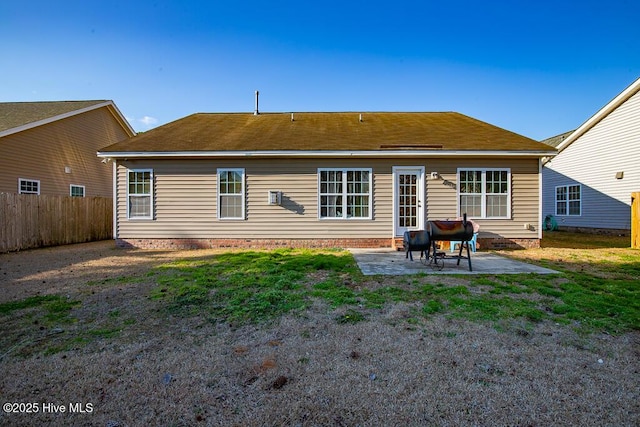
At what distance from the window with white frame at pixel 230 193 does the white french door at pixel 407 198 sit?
5102mm

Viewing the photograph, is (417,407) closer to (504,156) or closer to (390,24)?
(504,156)

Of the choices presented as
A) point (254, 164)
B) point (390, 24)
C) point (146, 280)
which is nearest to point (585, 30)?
point (390, 24)

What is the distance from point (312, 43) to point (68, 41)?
8.66 m

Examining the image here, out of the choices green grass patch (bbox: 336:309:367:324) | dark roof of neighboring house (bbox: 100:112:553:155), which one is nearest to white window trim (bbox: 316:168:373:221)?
dark roof of neighboring house (bbox: 100:112:553:155)

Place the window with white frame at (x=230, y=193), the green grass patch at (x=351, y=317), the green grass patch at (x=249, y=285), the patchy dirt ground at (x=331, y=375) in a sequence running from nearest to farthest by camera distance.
Answer: the patchy dirt ground at (x=331, y=375) < the green grass patch at (x=351, y=317) < the green grass patch at (x=249, y=285) < the window with white frame at (x=230, y=193)

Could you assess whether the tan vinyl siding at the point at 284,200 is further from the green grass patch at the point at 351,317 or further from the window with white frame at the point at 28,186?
the window with white frame at the point at 28,186

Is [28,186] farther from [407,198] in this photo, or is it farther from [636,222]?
[636,222]

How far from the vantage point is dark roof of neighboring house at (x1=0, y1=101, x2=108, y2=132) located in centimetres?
1320

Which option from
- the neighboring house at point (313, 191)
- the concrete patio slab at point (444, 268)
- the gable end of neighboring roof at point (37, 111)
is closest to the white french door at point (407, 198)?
the neighboring house at point (313, 191)

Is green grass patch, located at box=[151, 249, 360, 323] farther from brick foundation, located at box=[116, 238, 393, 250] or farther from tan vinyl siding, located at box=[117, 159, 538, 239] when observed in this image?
tan vinyl siding, located at box=[117, 159, 538, 239]

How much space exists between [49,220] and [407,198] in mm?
12727

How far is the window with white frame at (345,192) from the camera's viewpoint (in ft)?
33.3

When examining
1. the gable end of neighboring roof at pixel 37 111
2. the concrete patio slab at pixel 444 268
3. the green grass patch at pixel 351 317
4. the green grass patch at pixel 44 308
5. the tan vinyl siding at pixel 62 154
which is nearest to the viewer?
the green grass patch at pixel 351 317

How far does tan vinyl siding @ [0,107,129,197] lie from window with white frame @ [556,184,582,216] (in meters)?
25.6
